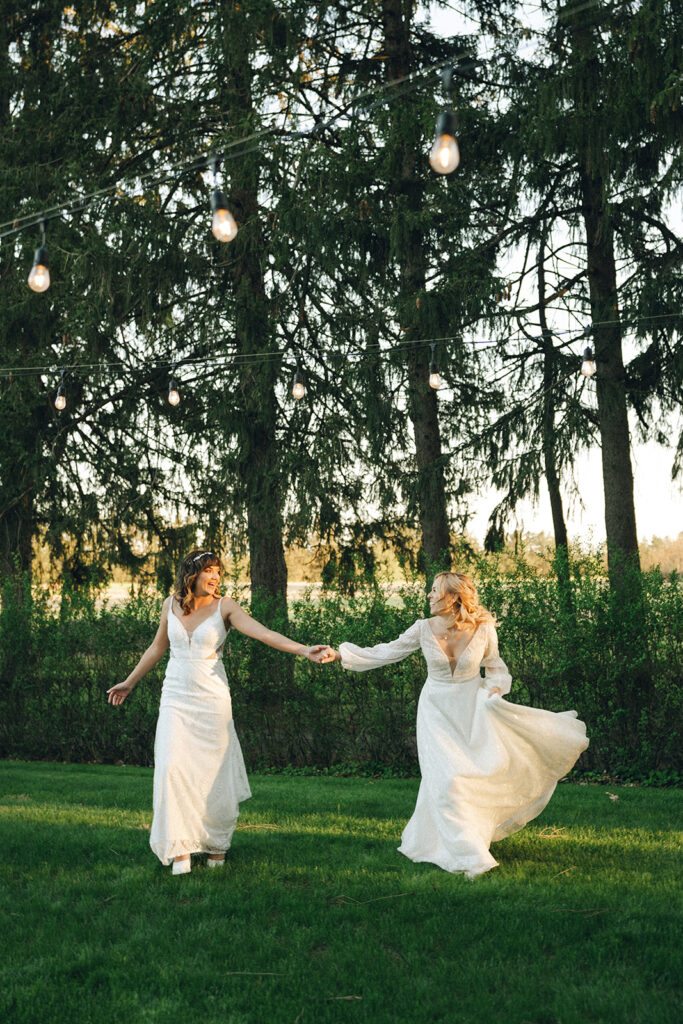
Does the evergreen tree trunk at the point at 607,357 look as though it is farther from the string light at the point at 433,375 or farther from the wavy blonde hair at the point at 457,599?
the wavy blonde hair at the point at 457,599

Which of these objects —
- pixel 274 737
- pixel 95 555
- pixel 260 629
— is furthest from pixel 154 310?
pixel 260 629

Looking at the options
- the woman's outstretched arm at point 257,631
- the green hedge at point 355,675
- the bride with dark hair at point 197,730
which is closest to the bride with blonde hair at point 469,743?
the woman's outstretched arm at point 257,631

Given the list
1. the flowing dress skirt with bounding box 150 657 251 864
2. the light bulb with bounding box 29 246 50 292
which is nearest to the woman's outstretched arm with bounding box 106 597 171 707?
the flowing dress skirt with bounding box 150 657 251 864

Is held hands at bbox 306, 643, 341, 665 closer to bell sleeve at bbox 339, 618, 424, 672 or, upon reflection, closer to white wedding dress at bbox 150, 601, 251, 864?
bell sleeve at bbox 339, 618, 424, 672

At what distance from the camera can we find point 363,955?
4145 millimetres

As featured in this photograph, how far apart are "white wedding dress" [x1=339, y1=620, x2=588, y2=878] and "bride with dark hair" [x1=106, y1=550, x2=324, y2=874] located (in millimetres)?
855

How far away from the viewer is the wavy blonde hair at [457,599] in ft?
19.2

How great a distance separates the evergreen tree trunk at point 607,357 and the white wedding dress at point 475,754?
18.7 feet

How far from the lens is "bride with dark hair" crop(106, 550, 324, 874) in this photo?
5.46m

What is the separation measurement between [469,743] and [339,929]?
1.60m

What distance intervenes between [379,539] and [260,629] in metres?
8.40

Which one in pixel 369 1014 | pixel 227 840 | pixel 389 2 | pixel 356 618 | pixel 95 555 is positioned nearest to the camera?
pixel 369 1014

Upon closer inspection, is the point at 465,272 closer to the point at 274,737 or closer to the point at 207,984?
the point at 274,737

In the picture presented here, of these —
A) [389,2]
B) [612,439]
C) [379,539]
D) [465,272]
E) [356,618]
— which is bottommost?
[356,618]
